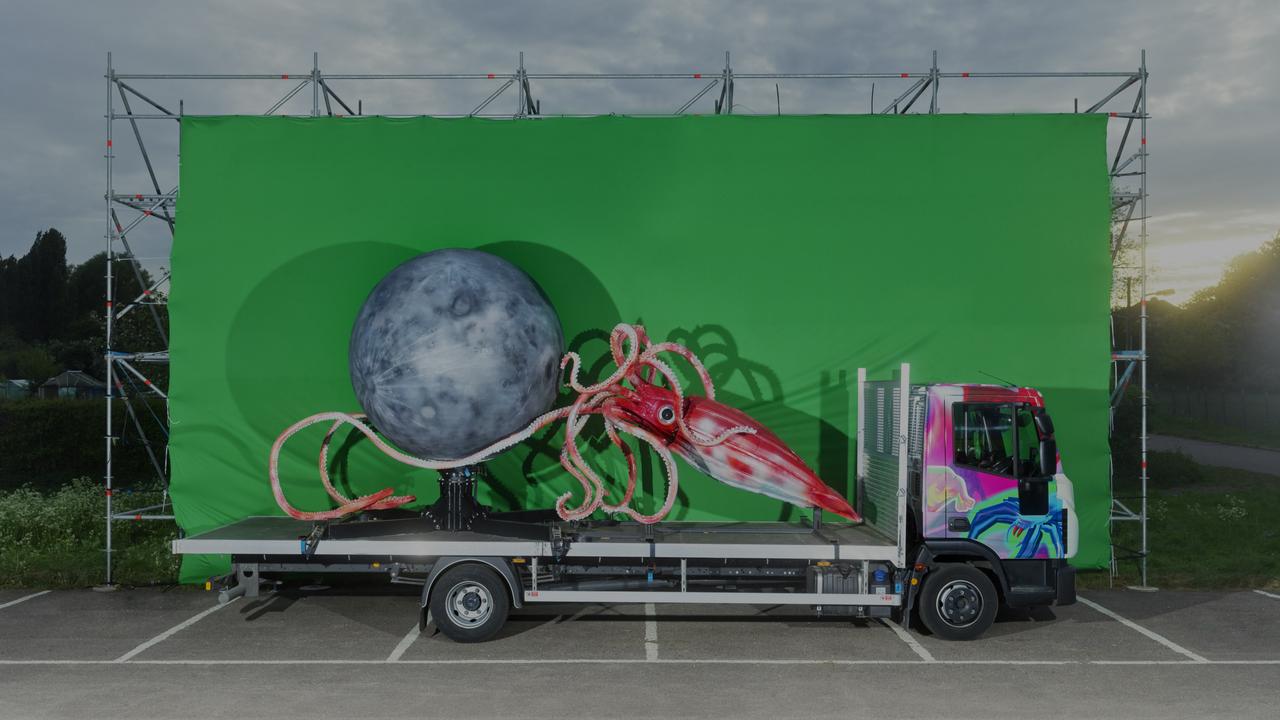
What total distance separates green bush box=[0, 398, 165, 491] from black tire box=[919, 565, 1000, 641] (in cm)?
2013

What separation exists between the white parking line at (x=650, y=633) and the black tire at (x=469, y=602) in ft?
4.43

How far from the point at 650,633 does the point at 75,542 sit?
8.91 metres

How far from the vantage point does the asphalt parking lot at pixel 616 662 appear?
7.35 m

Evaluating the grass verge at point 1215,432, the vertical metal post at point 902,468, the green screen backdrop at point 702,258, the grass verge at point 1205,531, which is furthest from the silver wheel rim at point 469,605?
the grass verge at point 1215,432

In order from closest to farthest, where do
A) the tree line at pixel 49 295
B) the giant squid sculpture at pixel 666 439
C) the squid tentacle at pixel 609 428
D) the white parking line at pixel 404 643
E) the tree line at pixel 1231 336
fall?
the white parking line at pixel 404 643
the squid tentacle at pixel 609 428
the giant squid sculpture at pixel 666 439
the tree line at pixel 1231 336
the tree line at pixel 49 295

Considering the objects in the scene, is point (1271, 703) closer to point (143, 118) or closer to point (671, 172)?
point (671, 172)

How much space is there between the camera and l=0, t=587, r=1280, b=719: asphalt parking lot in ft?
24.1

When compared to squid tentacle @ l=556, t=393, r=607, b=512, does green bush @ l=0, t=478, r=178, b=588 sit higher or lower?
lower

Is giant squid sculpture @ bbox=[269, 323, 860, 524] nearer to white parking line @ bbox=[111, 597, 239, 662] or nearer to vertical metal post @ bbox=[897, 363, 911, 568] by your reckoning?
vertical metal post @ bbox=[897, 363, 911, 568]

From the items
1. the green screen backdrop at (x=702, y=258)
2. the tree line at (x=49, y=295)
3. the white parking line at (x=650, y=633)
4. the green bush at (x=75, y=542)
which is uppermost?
the tree line at (x=49, y=295)

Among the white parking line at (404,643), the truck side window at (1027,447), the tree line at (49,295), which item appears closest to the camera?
the white parking line at (404,643)

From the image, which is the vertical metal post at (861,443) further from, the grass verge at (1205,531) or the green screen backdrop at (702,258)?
the grass verge at (1205,531)

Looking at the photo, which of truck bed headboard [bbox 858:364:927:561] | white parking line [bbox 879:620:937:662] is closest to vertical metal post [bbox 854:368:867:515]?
truck bed headboard [bbox 858:364:927:561]

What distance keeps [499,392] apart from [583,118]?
469 centimetres
